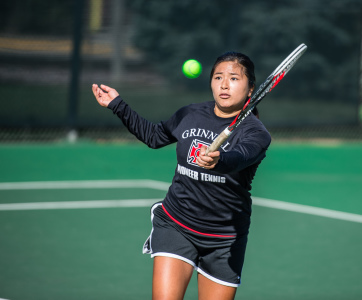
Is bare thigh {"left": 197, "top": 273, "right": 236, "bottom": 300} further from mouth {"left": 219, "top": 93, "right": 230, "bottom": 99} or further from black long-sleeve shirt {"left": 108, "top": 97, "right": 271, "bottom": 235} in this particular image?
mouth {"left": 219, "top": 93, "right": 230, "bottom": 99}

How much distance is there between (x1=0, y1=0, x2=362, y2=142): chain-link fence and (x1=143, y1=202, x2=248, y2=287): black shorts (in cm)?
852

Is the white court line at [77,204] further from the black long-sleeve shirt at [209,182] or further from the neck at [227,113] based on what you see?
the neck at [227,113]

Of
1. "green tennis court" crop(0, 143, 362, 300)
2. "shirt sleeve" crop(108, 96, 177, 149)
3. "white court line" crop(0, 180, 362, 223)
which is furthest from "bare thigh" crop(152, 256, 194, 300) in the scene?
"white court line" crop(0, 180, 362, 223)

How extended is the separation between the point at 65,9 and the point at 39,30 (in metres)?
0.61

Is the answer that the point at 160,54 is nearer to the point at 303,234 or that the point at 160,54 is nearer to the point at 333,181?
the point at 333,181

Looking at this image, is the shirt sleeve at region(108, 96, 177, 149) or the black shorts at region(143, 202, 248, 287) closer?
the black shorts at region(143, 202, 248, 287)

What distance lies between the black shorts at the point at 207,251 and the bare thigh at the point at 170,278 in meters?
0.03

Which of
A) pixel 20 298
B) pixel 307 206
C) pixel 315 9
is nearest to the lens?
pixel 20 298

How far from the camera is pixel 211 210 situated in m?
3.75

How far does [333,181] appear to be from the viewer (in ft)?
32.8

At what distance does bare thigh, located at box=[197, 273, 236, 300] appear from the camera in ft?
12.3

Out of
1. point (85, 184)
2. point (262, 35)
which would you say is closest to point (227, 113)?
point (85, 184)

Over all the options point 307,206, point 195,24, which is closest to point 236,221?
point 307,206

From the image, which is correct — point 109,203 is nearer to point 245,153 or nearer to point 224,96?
point 224,96
